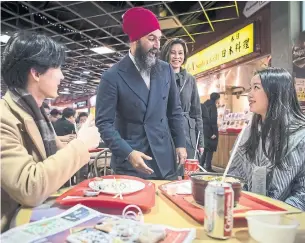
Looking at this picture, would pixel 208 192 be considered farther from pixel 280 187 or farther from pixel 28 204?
pixel 280 187

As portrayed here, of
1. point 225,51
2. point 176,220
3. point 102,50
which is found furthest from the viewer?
point 102,50

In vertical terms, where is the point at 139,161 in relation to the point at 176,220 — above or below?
above

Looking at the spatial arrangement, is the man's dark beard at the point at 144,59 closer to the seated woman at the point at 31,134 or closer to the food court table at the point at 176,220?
the seated woman at the point at 31,134

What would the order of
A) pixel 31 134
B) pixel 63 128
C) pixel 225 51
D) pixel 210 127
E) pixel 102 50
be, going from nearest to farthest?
pixel 31 134
pixel 63 128
pixel 210 127
pixel 225 51
pixel 102 50

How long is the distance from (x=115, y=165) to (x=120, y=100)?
42cm

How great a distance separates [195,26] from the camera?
788 cm

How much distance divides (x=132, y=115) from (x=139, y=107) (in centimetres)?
7

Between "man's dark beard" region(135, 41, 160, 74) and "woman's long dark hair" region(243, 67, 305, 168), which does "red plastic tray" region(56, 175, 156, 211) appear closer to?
"woman's long dark hair" region(243, 67, 305, 168)

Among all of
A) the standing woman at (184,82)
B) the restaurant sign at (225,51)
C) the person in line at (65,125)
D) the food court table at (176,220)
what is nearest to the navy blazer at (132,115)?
the food court table at (176,220)

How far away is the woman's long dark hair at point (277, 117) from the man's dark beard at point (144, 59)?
27.3 inches

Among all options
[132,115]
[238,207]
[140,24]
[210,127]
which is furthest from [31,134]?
[210,127]

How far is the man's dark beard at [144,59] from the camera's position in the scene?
6.24ft

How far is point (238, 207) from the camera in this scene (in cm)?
107

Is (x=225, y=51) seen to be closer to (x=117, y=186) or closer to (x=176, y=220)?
(x=117, y=186)
